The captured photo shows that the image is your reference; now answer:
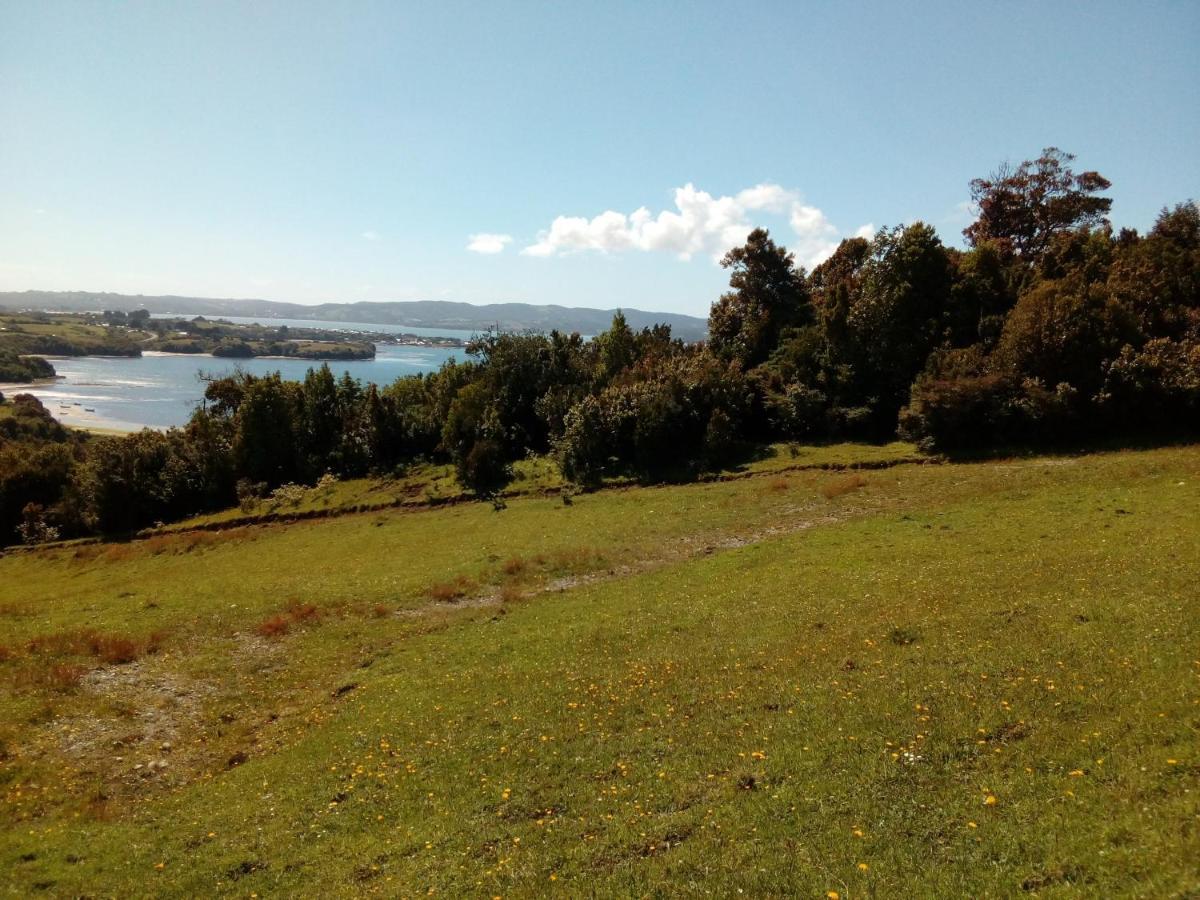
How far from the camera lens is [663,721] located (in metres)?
15.9

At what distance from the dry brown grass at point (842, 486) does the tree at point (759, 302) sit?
32.4 metres

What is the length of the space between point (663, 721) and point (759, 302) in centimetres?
6893

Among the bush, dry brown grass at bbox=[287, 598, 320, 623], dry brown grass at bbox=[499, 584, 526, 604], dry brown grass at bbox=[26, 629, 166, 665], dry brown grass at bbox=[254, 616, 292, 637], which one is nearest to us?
dry brown grass at bbox=[26, 629, 166, 665]

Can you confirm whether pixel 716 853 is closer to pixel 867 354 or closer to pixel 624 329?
pixel 867 354

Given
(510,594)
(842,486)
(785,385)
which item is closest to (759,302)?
(785,385)

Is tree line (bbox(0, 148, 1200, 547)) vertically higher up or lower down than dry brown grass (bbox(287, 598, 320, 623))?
Answer: higher up

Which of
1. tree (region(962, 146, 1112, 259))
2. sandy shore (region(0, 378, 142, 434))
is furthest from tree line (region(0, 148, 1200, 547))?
sandy shore (region(0, 378, 142, 434))

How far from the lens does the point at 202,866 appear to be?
1228 centimetres

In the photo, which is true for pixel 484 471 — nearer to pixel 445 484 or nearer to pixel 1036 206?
pixel 445 484

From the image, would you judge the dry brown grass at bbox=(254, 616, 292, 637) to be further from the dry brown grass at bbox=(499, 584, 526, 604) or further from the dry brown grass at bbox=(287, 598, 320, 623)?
the dry brown grass at bbox=(499, 584, 526, 604)

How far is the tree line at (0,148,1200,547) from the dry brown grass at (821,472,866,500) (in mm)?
9114

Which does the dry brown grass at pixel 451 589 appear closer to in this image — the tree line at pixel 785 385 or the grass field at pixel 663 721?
the grass field at pixel 663 721

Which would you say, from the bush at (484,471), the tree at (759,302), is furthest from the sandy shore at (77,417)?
the tree at (759,302)

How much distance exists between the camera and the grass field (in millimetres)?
10383
